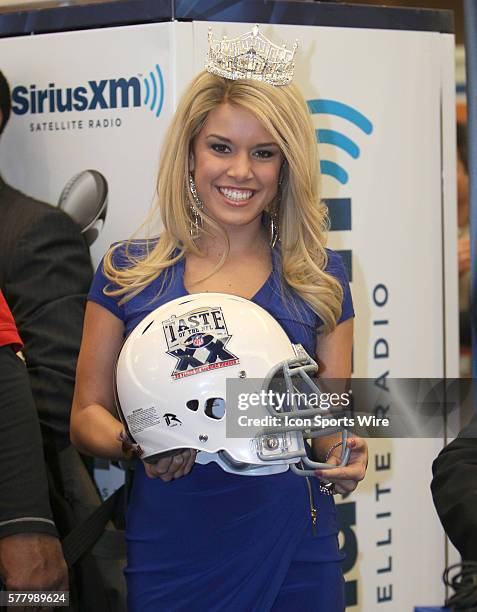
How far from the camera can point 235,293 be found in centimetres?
186

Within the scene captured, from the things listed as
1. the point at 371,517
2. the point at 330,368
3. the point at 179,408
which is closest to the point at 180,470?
the point at 179,408

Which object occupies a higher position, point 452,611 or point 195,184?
point 195,184

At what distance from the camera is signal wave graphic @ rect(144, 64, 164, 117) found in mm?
2422

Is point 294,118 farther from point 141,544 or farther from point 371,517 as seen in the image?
point 371,517

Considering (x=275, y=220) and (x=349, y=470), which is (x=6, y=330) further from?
(x=349, y=470)

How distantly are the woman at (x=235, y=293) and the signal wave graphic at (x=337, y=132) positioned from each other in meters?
0.62

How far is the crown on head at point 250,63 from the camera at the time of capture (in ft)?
6.19


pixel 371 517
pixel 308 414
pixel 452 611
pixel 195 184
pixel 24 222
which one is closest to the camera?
pixel 452 611

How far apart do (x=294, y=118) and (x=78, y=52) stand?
0.86 m

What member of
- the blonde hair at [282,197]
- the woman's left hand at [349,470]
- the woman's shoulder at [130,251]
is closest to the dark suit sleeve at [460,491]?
the woman's left hand at [349,470]

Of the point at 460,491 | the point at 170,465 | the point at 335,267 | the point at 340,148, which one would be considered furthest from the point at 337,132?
the point at 460,491

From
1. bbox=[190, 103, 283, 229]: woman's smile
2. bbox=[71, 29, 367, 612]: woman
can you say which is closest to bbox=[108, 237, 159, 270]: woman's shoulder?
bbox=[71, 29, 367, 612]: woman

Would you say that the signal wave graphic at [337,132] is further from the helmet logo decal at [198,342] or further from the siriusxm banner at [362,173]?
the helmet logo decal at [198,342]

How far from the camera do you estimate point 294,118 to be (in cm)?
185
